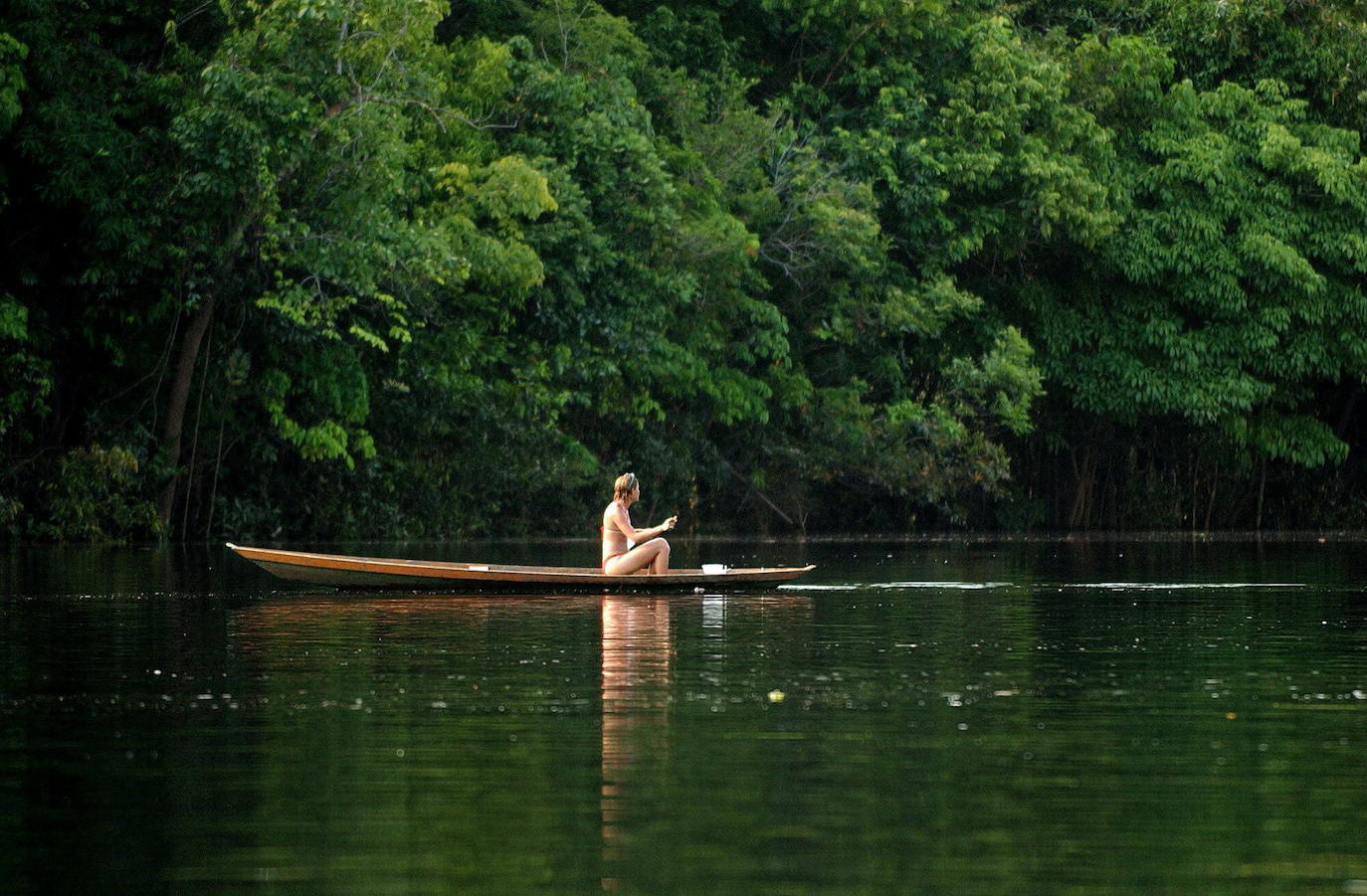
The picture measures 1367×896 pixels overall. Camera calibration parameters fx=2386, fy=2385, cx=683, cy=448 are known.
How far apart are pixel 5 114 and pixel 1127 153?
23.6 metres

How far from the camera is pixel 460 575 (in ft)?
70.1

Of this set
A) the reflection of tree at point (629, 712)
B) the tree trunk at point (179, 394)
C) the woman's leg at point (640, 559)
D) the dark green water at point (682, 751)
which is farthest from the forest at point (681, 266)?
the reflection of tree at point (629, 712)

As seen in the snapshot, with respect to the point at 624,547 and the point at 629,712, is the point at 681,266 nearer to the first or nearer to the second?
the point at 624,547

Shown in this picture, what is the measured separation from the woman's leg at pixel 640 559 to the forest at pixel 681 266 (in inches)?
448

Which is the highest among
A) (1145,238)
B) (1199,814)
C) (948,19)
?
(948,19)

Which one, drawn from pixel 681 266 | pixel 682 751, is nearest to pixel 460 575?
pixel 682 751

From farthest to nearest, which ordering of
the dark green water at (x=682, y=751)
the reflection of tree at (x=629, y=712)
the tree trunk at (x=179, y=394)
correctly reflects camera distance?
the tree trunk at (x=179, y=394)
the reflection of tree at (x=629, y=712)
the dark green water at (x=682, y=751)

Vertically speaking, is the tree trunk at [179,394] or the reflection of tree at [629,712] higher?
the tree trunk at [179,394]

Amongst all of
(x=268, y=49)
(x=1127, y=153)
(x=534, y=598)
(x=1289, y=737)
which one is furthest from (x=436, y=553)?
(x=1289, y=737)

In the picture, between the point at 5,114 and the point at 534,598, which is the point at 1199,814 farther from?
the point at 5,114

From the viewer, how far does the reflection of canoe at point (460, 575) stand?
841 inches

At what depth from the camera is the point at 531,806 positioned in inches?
339

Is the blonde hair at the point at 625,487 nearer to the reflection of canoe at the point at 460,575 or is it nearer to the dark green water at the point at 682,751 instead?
the reflection of canoe at the point at 460,575

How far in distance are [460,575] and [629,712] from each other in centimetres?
990
